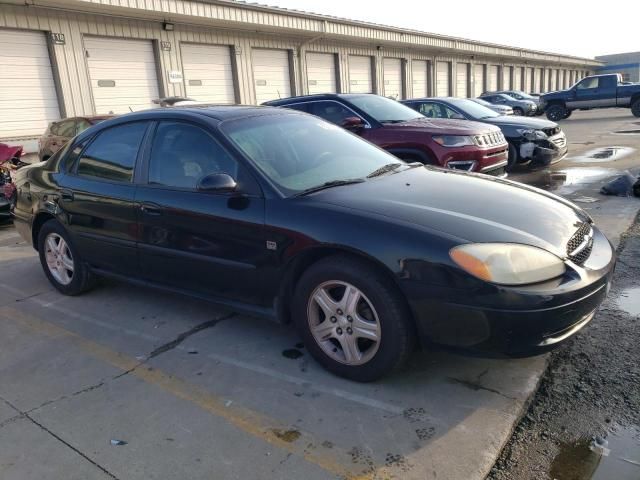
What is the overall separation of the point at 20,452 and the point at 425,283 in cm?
216

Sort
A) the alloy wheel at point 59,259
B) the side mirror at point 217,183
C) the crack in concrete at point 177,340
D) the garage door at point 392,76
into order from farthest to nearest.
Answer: the garage door at point 392,76 → the alloy wheel at point 59,259 → the crack in concrete at point 177,340 → the side mirror at point 217,183

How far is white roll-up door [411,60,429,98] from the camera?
90.8 ft

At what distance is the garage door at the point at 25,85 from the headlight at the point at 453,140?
1039 cm

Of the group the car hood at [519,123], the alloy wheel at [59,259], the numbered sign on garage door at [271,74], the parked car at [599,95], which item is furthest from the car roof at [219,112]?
the parked car at [599,95]

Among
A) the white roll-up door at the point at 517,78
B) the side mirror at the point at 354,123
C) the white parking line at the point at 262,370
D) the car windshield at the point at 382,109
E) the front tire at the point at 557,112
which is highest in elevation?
the white roll-up door at the point at 517,78

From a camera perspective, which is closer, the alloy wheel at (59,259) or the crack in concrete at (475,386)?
the crack in concrete at (475,386)

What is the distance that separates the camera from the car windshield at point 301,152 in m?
3.46

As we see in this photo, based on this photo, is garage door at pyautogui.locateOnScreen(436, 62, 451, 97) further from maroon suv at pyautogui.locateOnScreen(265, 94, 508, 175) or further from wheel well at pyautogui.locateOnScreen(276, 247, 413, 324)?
wheel well at pyautogui.locateOnScreen(276, 247, 413, 324)

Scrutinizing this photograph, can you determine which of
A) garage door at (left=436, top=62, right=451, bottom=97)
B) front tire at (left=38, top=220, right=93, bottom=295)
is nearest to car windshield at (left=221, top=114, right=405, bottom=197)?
front tire at (left=38, top=220, right=93, bottom=295)

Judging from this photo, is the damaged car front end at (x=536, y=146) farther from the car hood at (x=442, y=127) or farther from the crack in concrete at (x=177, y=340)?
the crack in concrete at (x=177, y=340)

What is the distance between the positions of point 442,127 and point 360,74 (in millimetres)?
16649

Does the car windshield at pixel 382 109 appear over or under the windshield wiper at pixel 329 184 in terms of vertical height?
over

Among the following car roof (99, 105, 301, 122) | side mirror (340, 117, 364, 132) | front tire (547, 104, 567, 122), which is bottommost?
front tire (547, 104, 567, 122)

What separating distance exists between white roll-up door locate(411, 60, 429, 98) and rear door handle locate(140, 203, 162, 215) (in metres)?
25.3
